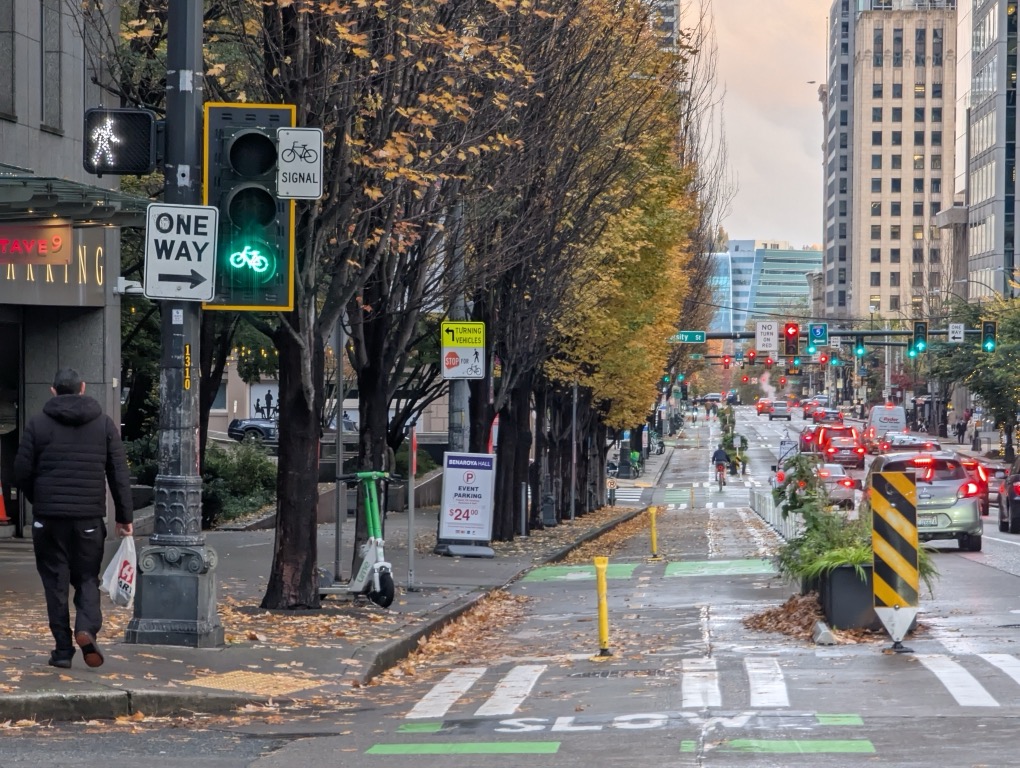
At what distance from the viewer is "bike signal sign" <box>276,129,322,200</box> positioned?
12.4 m

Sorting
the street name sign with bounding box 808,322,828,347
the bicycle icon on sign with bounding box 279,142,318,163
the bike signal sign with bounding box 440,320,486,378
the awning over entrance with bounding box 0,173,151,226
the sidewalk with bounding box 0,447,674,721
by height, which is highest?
the street name sign with bounding box 808,322,828,347

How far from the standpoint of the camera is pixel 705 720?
9453 millimetres

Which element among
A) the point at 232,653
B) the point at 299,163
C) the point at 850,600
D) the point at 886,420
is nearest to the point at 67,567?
the point at 232,653

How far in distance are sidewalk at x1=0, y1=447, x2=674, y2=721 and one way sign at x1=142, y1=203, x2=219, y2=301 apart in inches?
103

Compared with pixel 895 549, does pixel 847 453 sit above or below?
below

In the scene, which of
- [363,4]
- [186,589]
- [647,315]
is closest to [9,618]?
[186,589]

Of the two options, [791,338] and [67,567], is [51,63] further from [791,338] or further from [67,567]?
[791,338]

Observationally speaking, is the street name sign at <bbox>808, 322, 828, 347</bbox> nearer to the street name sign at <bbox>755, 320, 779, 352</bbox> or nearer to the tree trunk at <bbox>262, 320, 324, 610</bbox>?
the street name sign at <bbox>755, 320, 779, 352</bbox>

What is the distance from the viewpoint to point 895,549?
42.3 ft

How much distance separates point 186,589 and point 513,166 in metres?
10.7

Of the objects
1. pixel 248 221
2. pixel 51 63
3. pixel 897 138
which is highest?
pixel 897 138

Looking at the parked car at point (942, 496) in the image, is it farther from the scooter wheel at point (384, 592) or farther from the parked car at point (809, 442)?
the parked car at point (809, 442)

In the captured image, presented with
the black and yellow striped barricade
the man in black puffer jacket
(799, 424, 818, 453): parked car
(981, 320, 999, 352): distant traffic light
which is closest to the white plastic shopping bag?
the man in black puffer jacket

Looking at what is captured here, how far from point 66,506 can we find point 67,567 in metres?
0.42
